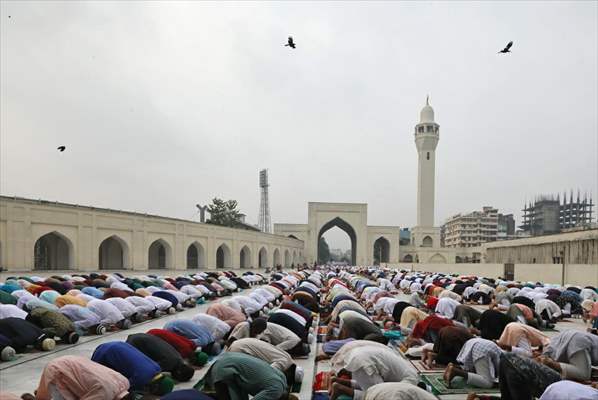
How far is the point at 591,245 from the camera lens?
20375 millimetres

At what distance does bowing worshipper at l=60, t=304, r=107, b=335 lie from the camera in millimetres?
7497

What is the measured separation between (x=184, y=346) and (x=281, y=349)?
4.08ft

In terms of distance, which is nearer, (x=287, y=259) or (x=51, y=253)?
(x=51, y=253)

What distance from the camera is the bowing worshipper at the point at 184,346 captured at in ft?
18.3

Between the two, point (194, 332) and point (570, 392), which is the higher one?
point (570, 392)

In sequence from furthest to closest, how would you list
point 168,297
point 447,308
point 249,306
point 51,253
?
point 51,253, point 168,297, point 447,308, point 249,306

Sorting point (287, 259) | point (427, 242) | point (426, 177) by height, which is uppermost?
point (426, 177)

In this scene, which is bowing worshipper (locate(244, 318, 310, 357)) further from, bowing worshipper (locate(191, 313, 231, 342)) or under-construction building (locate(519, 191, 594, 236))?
under-construction building (locate(519, 191, 594, 236))

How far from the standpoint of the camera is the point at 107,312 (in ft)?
26.2

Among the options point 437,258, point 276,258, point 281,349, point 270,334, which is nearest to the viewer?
Answer: point 281,349

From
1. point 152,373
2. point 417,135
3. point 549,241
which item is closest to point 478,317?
point 152,373

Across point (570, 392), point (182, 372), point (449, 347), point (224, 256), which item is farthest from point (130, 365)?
point (224, 256)

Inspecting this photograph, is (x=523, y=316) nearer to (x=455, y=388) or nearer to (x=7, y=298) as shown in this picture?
(x=455, y=388)

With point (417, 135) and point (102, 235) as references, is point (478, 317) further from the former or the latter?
point (417, 135)
